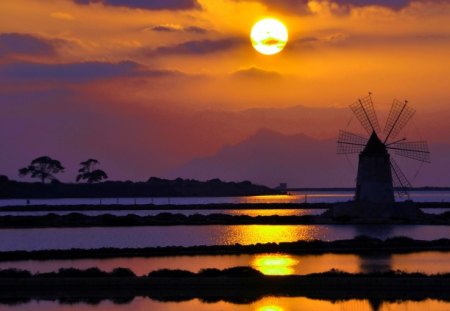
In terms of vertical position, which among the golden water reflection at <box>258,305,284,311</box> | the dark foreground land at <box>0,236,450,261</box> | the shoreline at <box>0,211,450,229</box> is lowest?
the golden water reflection at <box>258,305,284,311</box>

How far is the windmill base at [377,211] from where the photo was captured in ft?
187

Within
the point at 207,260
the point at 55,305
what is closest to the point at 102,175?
the point at 207,260

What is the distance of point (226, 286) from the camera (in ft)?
77.6

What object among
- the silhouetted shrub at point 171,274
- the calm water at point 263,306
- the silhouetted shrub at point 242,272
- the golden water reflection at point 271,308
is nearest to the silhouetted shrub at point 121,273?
the silhouetted shrub at point 171,274

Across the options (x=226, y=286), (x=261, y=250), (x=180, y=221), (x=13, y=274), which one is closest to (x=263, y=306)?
(x=226, y=286)

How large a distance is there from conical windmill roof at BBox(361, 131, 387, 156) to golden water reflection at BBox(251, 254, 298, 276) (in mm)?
23150

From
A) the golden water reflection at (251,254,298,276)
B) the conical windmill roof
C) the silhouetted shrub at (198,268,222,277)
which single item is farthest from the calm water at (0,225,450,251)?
the silhouetted shrub at (198,268,222,277)

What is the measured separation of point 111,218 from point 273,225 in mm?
10534

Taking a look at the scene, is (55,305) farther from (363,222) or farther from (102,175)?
(102,175)

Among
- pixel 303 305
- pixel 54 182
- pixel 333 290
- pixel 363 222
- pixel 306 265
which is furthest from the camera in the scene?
pixel 54 182

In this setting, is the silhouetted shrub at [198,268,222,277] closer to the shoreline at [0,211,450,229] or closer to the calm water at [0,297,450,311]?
the calm water at [0,297,450,311]

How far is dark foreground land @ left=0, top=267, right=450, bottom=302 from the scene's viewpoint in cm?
2283

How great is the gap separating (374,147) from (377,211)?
12.4 ft

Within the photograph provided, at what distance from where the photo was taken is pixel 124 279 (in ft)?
78.9
